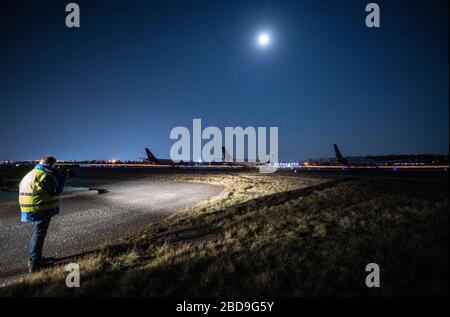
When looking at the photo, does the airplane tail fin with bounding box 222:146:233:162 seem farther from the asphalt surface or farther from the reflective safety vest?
the reflective safety vest

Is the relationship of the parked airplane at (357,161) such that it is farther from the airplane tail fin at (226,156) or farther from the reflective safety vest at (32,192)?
the reflective safety vest at (32,192)

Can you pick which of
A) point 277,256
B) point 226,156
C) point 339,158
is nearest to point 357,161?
point 339,158

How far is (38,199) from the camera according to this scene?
4.87 m

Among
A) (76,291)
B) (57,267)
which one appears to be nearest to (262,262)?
(76,291)

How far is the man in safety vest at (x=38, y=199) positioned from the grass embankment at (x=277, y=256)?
0.56m

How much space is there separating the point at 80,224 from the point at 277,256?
7.17 m

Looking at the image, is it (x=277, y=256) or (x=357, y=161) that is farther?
(x=357, y=161)

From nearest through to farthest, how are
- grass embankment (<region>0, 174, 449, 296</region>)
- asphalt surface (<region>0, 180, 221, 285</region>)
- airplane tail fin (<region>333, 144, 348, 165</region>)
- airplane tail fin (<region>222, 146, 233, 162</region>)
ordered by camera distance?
grass embankment (<region>0, 174, 449, 296</region>), asphalt surface (<region>0, 180, 221, 285</region>), airplane tail fin (<region>333, 144, 348, 165</region>), airplane tail fin (<region>222, 146, 233, 162</region>)

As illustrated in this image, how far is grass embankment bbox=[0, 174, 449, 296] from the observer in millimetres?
4000

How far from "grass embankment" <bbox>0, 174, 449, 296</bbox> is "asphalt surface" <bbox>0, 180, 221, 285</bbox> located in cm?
96

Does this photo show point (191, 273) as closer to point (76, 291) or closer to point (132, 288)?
point (132, 288)

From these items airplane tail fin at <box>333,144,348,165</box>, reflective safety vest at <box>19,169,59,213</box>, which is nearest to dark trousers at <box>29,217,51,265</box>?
reflective safety vest at <box>19,169,59,213</box>

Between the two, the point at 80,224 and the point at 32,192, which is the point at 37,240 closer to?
the point at 32,192
